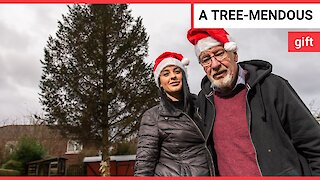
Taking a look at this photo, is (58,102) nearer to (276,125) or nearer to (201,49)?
(201,49)

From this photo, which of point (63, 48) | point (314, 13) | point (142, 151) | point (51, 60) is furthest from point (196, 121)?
point (63, 48)

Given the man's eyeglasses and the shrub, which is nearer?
the man's eyeglasses

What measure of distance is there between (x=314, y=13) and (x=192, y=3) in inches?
25.2

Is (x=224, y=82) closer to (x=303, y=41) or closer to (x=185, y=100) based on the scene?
(x=185, y=100)

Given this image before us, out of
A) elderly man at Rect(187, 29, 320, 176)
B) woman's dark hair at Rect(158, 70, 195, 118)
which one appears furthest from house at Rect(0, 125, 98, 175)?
elderly man at Rect(187, 29, 320, 176)

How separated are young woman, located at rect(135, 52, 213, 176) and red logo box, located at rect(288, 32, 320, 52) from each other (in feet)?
2.25

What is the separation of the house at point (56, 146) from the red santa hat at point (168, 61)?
1.05 meters

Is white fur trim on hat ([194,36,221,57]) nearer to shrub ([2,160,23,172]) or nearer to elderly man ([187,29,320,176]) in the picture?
elderly man ([187,29,320,176])

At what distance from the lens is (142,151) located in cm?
Result: 182

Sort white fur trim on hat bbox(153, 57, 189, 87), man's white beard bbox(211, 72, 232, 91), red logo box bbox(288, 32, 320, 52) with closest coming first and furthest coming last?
1. man's white beard bbox(211, 72, 232, 91)
2. white fur trim on hat bbox(153, 57, 189, 87)
3. red logo box bbox(288, 32, 320, 52)

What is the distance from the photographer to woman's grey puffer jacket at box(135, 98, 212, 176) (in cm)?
179

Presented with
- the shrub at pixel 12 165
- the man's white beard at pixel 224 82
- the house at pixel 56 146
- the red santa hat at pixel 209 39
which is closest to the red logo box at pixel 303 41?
the red santa hat at pixel 209 39

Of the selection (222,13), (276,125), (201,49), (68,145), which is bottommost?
(68,145)

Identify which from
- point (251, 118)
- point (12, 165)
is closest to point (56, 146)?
point (12, 165)
